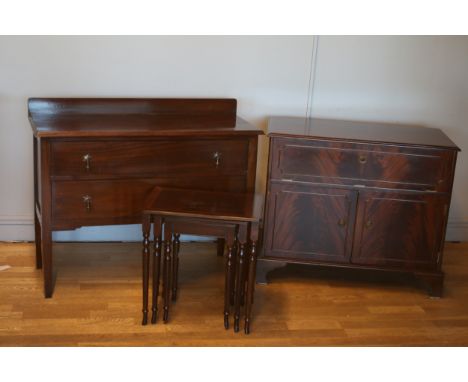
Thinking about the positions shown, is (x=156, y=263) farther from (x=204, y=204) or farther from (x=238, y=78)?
(x=238, y=78)

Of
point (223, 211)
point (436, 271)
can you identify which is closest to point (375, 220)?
point (436, 271)

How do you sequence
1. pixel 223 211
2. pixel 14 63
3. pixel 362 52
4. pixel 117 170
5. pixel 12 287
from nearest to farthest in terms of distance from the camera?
1. pixel 223 211
2. pixel 117 170
3. pixel 12 287
4. pixel 14 63
5. pixel 362 52

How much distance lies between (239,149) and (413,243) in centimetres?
96

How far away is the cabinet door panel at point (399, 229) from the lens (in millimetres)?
2842

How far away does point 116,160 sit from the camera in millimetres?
2602

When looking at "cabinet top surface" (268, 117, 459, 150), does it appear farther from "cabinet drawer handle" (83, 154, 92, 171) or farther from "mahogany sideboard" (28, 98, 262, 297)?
"cabinet drawer handle" (83, 154, 92, 171)

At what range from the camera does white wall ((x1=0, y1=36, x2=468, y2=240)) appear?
3.08 metres

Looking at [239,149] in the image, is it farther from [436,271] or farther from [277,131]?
[436,271]

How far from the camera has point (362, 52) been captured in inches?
131

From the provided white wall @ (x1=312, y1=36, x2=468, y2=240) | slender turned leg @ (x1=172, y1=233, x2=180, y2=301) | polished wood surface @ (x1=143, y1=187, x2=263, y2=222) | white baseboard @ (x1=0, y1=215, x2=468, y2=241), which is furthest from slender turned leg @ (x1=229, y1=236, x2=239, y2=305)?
white wall @ (x1=312, y1=36, x2=468, y2=240)

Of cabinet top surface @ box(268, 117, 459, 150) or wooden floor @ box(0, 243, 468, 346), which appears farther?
cabinet top surface @ box(268, 117, 459, 150)

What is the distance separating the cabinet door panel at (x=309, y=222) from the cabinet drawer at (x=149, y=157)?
0.26m

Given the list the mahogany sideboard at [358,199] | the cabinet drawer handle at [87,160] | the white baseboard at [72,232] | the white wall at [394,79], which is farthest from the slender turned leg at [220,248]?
the cabinet drawer handle at [87,160]

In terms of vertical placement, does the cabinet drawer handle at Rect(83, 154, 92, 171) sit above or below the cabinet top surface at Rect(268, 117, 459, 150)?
below
